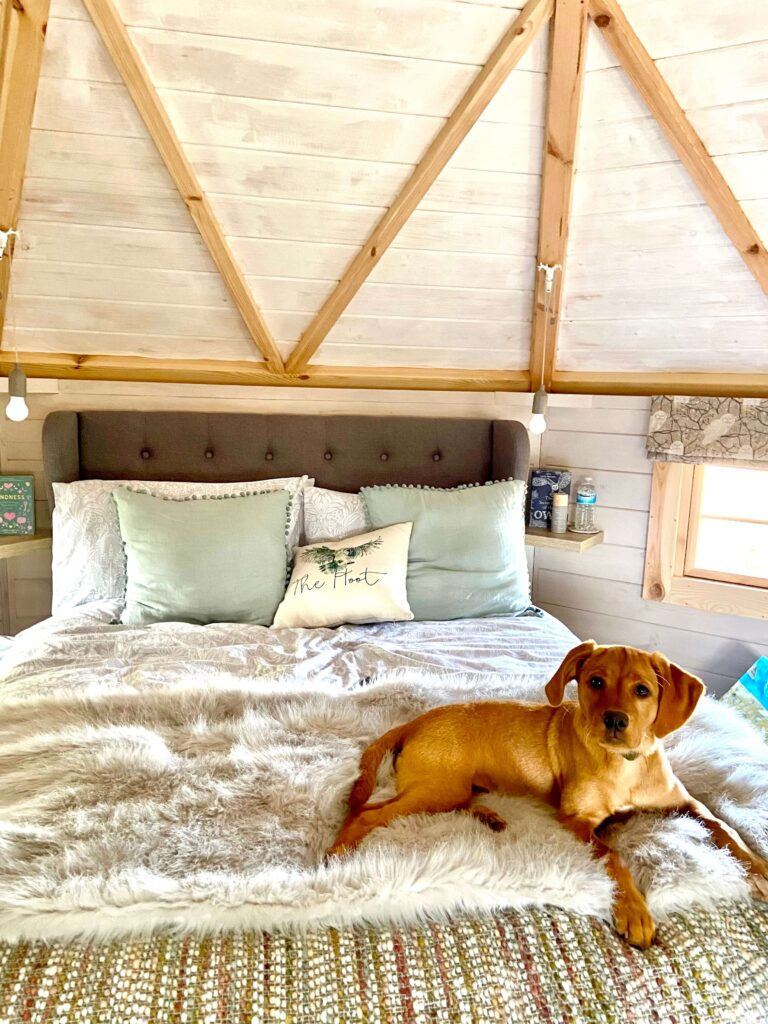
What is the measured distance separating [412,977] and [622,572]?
8.00 feet

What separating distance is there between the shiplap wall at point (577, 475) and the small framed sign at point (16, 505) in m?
0.14

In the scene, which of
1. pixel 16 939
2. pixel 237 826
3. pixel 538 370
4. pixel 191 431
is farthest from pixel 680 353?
pixel 16 939

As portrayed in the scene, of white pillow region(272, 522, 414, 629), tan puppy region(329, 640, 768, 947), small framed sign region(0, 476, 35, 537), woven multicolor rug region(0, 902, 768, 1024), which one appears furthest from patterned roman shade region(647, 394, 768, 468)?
small framed sign region(0, 476, 35, 537)

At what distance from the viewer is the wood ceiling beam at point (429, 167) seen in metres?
1.99

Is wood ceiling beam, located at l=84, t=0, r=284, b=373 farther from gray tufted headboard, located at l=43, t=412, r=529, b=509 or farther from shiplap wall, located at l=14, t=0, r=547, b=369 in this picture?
gray tufted headboard, located at l=43, t=412, r=529, b=509

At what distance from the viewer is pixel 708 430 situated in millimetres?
2807

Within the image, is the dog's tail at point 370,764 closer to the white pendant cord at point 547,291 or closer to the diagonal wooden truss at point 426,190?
the diagonal wooden truss at point 426,190

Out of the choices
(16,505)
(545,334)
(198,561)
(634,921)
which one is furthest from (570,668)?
(16,505)

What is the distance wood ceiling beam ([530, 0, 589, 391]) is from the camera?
6.58 feet

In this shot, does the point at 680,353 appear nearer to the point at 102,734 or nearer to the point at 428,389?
the point at 428,389

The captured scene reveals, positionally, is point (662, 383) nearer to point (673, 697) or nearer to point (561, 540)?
point (561, 540)

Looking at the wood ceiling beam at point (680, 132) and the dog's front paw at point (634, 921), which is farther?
the wood ceiling beam at point (680, 132)

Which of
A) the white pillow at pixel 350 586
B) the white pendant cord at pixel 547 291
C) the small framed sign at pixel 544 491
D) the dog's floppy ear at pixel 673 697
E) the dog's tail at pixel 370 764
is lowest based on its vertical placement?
the dog's tail at pixel 370 764

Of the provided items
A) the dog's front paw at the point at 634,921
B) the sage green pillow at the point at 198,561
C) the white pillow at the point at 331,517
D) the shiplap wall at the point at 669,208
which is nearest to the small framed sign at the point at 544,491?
the shiplap wall at the point at 669,208
